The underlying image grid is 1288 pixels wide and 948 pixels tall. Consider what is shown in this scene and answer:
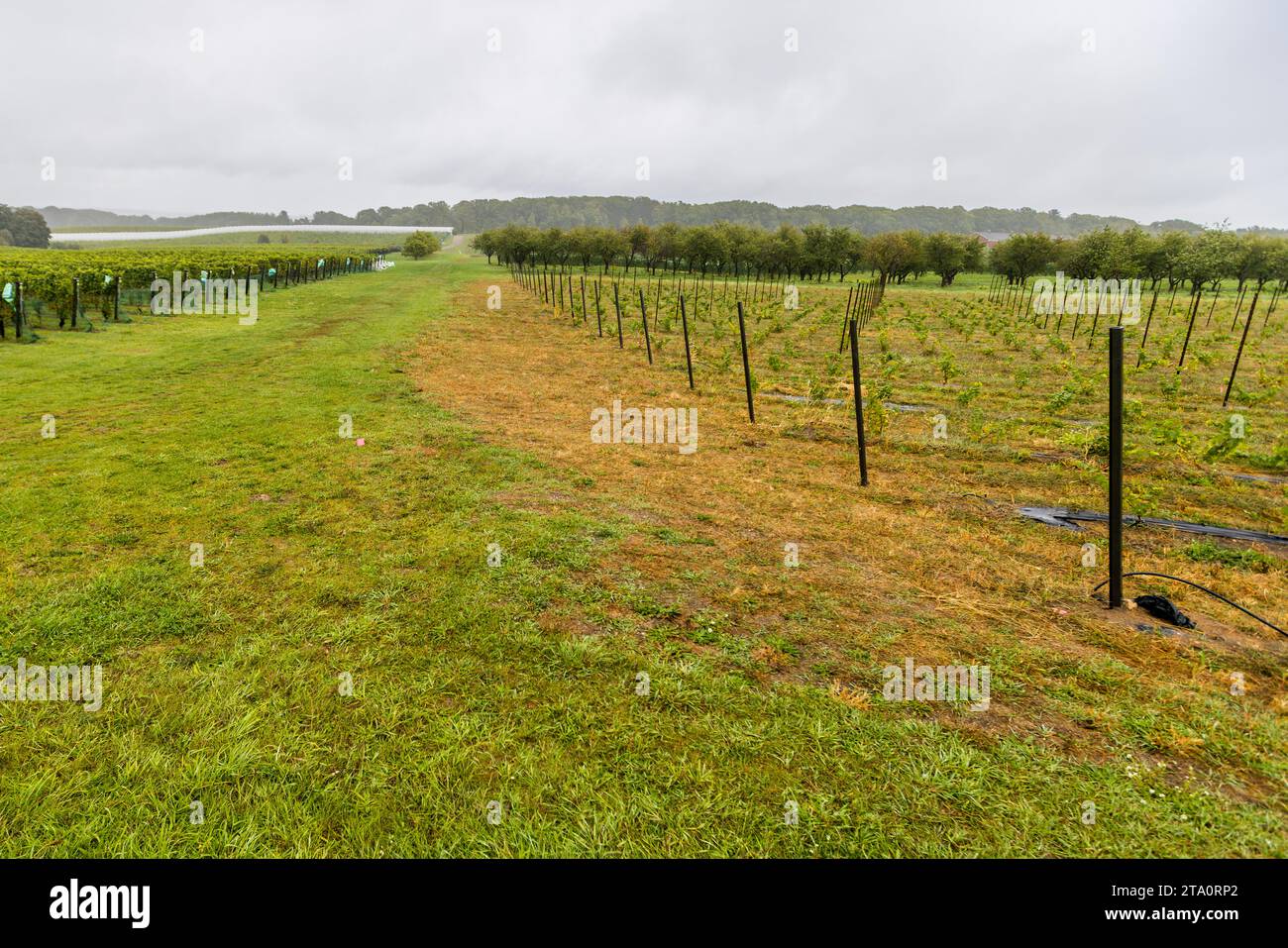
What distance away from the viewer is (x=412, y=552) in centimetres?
616

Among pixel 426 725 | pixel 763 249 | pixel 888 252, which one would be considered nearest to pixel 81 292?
pixel 426 725

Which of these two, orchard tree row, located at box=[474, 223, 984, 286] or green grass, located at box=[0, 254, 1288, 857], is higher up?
orchard tree row, located at box=[474, 223, 984, 286]

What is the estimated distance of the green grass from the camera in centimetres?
307

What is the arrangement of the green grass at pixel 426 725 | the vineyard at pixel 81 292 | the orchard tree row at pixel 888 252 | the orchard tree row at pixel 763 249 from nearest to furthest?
the green grass at pixel 426 725, the vineyard at pixel 81 292, the orchard tree row at pixel 888 252, the orchard tree row at pixel 763 249

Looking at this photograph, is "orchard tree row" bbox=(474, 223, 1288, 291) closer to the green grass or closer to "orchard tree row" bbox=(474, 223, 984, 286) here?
"orchard tree row" bbox=(474, 223, 984, 286)

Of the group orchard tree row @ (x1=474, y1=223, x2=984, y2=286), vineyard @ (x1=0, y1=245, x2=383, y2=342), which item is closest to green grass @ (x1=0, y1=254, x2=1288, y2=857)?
vineyard @ (x1=0, y1=245, x2=383, y2=342)

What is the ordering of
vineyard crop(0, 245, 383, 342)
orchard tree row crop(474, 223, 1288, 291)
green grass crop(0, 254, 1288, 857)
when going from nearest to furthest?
green grass crop(0, 254, 1288, 857) < vineyard crop(0, 245, 383, 342) < orchard tree row crop(474, 223, 1288, 291)

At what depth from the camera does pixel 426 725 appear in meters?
3.82

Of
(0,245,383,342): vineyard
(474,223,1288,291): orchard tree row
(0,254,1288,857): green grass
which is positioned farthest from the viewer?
(474,223,1288,291): orchard tree row

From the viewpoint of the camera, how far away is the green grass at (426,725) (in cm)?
307

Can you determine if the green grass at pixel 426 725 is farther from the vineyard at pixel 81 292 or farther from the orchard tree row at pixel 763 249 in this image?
the orchard tree row at pixel 763 249

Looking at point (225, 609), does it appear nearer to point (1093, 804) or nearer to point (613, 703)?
point (613, 703)

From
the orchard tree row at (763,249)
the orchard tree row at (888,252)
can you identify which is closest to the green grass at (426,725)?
the orchard tree row at (888,252)
